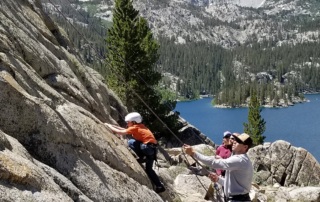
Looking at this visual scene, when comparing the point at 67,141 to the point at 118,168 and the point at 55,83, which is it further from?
the point at 55,83

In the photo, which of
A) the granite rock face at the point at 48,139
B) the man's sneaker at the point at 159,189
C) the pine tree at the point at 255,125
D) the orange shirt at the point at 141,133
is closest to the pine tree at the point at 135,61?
the pine tree at the point at 255,125

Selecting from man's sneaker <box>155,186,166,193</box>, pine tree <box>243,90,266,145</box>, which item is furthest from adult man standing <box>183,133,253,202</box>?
pine tree <box>243,90,266,145</box>

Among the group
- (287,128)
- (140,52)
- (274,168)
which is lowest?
(287,128)

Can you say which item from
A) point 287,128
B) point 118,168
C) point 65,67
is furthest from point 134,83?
point 287,128

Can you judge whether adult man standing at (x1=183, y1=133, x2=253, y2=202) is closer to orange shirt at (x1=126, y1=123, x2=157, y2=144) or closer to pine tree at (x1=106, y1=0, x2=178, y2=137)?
orange shirt at (x1=126, y1=123, x2=157, y2=144)

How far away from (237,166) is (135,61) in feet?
128

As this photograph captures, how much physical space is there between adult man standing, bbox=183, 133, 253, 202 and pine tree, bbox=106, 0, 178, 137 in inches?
1364

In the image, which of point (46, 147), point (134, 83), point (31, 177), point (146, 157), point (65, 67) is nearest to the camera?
point (31, 177)

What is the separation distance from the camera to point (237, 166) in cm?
868

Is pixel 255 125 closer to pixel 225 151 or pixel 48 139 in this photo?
pixel 225 151

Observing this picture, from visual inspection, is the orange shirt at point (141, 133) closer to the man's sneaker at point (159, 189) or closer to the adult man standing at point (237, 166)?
the man's sneaker at point (159, 189)

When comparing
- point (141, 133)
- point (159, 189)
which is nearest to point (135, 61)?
point (159, 189)

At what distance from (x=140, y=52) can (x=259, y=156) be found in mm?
22043

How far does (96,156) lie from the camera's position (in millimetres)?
10086
